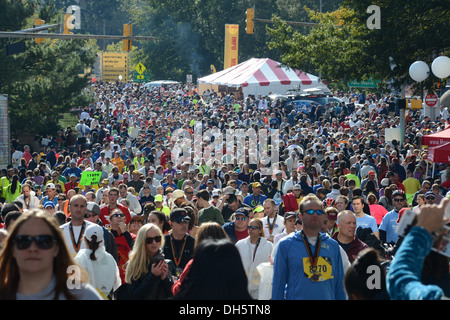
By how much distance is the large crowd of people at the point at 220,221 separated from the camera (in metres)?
3.96

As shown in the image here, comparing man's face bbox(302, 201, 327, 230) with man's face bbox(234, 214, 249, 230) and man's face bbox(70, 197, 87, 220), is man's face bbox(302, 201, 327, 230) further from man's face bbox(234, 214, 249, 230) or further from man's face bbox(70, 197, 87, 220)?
man's face bbox(234, 214, 249, 230)

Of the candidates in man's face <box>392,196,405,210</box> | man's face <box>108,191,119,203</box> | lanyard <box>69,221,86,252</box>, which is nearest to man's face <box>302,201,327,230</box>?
lanyard <box>69,221,86,252</box>

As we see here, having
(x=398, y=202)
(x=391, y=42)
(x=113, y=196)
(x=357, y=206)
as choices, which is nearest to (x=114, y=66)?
(x=391, y=42)

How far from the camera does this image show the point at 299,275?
20.1 feet

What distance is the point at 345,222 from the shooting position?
834cm

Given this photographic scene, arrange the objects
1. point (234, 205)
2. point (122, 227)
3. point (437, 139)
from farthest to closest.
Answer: point (437, 139) → point (234, 205) → point (122, 227)

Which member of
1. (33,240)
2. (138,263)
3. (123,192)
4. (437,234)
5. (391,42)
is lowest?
(123,192)

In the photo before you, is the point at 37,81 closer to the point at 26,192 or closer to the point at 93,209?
the point at 26,192

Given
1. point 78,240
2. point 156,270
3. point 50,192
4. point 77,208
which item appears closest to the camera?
point 156,270

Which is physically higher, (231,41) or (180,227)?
(231,41)

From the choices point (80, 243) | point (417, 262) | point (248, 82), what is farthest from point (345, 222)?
point (248, 82)

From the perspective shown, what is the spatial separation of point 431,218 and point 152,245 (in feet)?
11.9

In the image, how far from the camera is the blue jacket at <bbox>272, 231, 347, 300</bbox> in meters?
6.08

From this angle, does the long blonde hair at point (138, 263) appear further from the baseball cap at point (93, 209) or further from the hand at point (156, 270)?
the baseball cap at point (93, 209)
